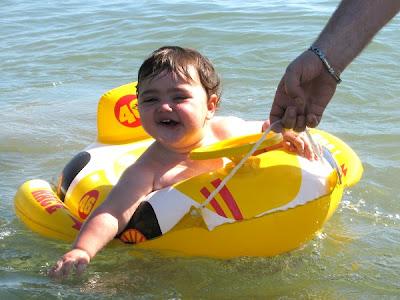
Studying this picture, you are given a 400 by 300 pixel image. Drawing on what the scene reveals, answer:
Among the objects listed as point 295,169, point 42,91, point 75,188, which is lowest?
point 42,91

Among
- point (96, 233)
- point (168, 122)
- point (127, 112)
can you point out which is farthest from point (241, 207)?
point (127, 112)

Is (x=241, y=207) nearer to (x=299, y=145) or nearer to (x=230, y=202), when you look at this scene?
(x=230, y=202)

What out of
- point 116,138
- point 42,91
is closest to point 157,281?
point 116,138

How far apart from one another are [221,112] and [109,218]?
263cm

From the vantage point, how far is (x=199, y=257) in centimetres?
330

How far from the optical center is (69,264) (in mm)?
2908

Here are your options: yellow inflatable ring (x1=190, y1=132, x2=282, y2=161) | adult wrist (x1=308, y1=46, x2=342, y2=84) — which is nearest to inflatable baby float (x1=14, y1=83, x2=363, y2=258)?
yellow inflatable ring (x1=190, y1=132, x2=282, y2=161)

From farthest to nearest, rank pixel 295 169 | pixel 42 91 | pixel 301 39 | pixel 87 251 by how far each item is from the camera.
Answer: pixel 301 39, pixel 42 91, pixel 295 169, pixel 87 251

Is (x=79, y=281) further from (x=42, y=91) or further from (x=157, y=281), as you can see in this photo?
(x=42, y=91)

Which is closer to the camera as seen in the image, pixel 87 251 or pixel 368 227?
pixel 87 251

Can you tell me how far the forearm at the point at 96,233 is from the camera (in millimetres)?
3043

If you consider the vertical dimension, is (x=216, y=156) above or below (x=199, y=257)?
above

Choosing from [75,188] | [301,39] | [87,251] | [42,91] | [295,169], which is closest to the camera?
[87,251]

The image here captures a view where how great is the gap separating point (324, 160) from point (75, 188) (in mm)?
1209
